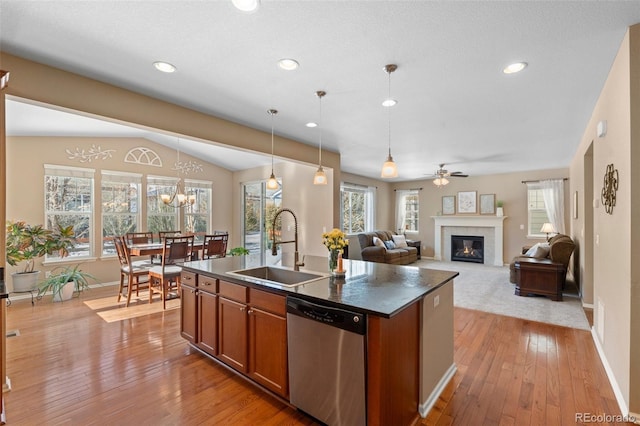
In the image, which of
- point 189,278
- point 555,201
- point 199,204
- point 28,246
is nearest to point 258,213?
point 199,204

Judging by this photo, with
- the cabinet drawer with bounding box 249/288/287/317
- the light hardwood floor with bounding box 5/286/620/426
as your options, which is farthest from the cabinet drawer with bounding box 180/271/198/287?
the cabinet drawer with bounding box 249/288/287/317

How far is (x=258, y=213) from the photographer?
799 cm

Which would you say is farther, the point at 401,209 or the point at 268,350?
the point at 401,209

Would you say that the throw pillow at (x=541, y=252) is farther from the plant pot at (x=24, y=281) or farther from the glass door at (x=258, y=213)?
the plant pot at (x=24, y=281)

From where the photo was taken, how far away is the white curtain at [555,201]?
23.5ft

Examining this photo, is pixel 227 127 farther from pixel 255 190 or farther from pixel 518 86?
pixel 255 190

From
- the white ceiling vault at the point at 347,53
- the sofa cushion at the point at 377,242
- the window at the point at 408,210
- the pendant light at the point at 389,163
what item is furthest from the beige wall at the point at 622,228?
the window at the point at 408,210

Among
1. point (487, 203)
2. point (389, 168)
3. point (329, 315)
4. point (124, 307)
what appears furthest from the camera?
point (487, 203)

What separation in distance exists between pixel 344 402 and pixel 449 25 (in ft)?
8.02

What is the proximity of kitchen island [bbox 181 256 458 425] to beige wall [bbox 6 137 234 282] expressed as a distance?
4.08 m

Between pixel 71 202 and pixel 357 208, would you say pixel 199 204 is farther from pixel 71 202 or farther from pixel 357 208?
pixel 357 208

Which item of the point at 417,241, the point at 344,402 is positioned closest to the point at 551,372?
the point at 344,402

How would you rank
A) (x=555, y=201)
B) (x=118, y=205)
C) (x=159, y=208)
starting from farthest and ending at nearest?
(x=555, y=201) → (x=159, y=208) → (x=118, y=205)

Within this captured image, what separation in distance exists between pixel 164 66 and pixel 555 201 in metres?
8.52
